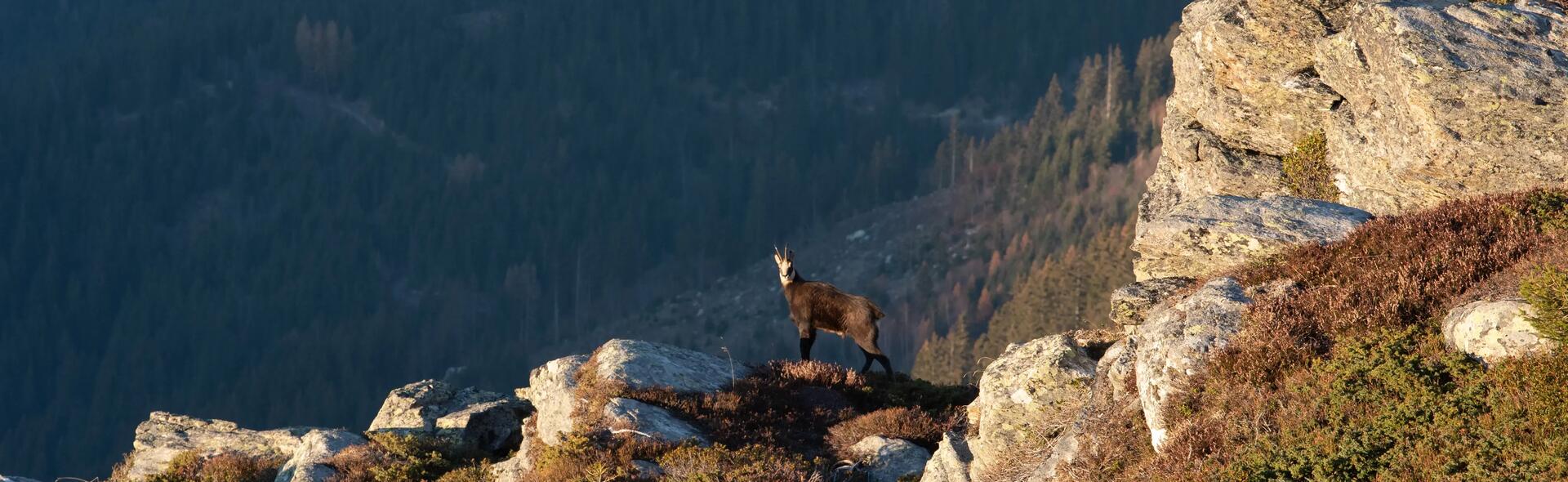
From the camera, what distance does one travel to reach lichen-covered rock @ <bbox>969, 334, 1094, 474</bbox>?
16578 millimetres

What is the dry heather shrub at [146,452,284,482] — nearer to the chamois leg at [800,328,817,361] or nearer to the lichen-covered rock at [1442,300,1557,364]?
the chamois leg at [800,328,817,361]

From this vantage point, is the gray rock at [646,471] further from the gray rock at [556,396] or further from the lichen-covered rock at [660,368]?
the lichen-covered rock at [660,368]

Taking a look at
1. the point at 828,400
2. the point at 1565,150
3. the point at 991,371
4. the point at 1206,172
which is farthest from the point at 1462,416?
the point at 1206,172

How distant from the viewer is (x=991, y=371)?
57.8 feet

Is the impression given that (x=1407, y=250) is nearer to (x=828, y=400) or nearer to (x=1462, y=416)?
(x=1462, y=416)

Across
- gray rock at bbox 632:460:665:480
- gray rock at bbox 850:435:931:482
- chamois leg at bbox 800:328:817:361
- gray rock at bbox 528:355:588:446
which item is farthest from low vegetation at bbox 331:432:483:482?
chamois leg at bbox 800:328:817:361

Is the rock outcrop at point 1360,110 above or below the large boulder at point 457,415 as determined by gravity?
above

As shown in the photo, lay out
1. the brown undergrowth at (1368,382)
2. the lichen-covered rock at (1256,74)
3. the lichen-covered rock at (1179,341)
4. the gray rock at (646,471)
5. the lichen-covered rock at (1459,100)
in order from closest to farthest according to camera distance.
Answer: the brown undergrowth at (1368,382) → the lichen-covered rock at (1179,341) → the gray rock at (646,471) → the lichen-covered rock at (1459,100) → the lichen-covered rock at (1256,74)

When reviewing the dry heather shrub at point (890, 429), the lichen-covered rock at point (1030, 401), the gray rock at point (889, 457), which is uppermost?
the lichen-covered rock at point (1030, 401)

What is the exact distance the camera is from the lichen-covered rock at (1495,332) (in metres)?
13.3

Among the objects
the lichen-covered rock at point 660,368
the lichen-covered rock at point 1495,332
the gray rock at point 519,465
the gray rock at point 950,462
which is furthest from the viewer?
the lichen-covered rock at point 660,368

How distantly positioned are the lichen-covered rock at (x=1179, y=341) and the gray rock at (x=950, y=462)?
2502mm

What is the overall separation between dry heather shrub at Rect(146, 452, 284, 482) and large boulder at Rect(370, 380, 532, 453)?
71.9 inches

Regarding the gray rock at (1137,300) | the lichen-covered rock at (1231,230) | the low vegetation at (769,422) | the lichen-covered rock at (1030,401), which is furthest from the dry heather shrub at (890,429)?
the lichen-covered rock at (1231,230)
